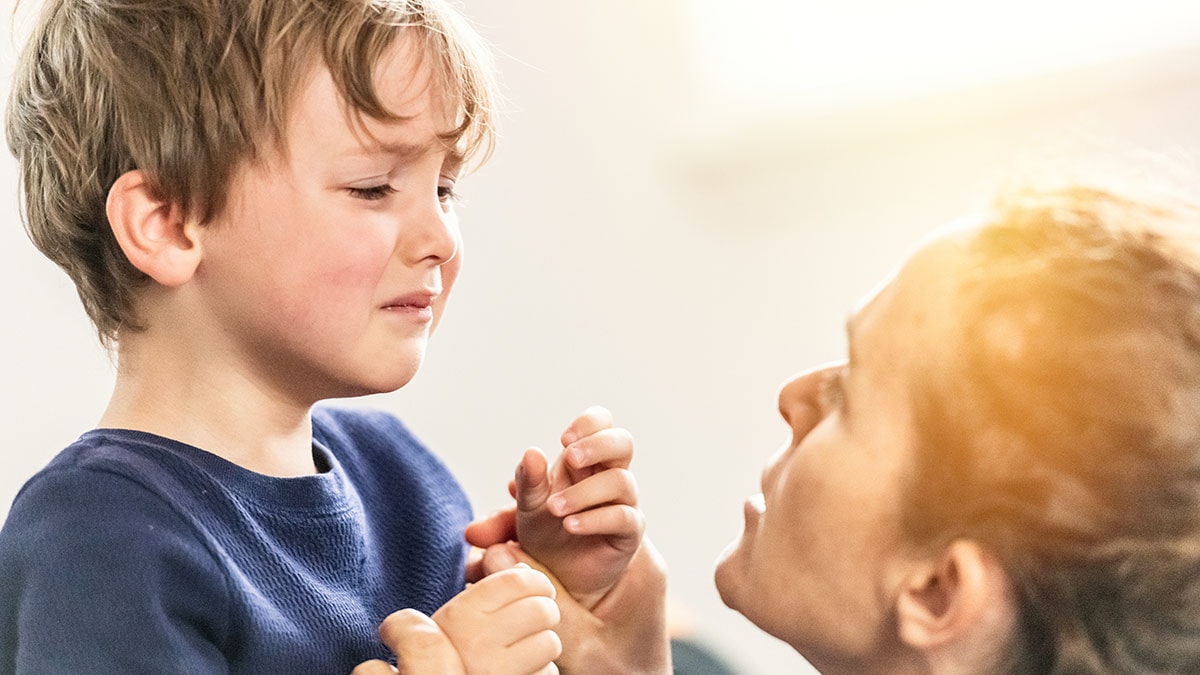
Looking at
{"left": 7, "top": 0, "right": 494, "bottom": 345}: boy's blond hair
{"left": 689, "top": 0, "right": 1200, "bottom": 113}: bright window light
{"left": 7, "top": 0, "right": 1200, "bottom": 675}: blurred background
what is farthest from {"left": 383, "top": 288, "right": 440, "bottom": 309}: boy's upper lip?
{"left": 689, "top": 0, "right": 1200, "bottom": 113}: bright window light

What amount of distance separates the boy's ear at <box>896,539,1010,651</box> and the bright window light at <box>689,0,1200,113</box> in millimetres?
888

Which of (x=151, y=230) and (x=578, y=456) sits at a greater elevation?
(x=151, y=230)

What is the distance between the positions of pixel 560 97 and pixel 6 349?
762 millimetres

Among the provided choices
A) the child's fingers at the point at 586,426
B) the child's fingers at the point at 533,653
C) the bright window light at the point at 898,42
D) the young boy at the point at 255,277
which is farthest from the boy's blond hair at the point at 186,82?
the bright window light at the point at 898,42

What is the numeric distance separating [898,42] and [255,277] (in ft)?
3.12

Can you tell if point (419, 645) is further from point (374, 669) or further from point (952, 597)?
point (952, 597)

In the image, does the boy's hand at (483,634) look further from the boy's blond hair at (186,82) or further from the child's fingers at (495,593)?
the boy's blond hair at (186,82)

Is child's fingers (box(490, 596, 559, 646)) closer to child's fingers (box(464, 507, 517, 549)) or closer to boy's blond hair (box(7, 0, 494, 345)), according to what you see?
child's fingers (box(464, 507, 517, 549))

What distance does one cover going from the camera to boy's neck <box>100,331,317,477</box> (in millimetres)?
857

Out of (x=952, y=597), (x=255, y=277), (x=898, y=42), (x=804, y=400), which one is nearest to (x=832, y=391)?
(x=804, y=400)

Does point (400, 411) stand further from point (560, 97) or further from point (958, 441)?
point (958, 441)

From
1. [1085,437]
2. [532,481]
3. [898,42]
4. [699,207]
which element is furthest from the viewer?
[699,207]

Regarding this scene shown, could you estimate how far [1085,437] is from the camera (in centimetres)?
60

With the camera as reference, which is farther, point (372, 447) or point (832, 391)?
point (372, 447)
